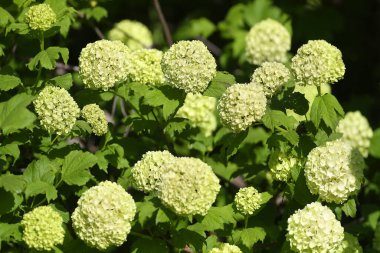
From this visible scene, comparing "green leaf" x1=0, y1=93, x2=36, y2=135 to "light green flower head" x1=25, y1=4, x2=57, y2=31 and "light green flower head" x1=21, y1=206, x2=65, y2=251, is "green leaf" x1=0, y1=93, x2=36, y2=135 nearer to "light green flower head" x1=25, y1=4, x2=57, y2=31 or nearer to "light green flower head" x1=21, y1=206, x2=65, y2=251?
"light green flower head" x1=21, y1=206, x2=65, y2=251

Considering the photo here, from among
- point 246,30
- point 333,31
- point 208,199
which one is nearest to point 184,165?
point 208,199

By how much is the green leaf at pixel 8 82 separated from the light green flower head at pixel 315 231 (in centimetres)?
158

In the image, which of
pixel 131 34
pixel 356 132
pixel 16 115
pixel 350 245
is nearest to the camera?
pixel 16 115

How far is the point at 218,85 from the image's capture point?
3.71m

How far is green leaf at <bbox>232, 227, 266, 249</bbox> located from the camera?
11.8 ft

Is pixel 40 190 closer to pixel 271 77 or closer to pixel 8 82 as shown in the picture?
pixel 8 82

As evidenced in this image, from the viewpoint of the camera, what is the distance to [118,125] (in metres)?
5.19

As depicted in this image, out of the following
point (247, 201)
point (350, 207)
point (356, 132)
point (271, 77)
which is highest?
point (271, 77)

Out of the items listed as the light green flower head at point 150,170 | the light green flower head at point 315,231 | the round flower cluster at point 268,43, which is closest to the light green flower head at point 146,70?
the light green flower head at point 150,170

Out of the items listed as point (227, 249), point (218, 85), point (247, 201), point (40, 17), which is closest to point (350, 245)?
point (247, 201)

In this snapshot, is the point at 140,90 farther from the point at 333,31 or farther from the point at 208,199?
the point at 333,31

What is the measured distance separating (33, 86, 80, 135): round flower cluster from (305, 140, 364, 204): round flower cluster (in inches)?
48.2

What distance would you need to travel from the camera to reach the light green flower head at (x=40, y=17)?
3.65 meters

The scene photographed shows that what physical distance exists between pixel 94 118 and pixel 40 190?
54 centimetres
